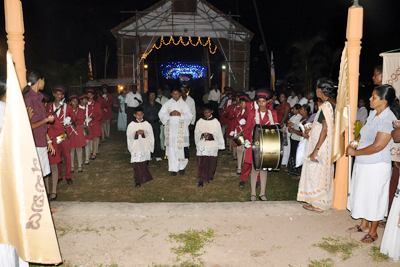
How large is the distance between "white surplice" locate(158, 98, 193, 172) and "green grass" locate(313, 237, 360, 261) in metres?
3.94

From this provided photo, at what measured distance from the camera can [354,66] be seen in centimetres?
477

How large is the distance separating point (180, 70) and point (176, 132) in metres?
19.3

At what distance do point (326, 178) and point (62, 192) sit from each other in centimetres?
475

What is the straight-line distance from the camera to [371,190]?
3.94 metres

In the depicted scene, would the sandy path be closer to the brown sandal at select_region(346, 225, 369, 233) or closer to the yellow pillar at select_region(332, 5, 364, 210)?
the brown sandal at select_region(346, 225, 369, 233)

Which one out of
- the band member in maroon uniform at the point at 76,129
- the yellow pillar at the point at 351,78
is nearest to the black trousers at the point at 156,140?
the band member in maroon uniform at the point at 76,129

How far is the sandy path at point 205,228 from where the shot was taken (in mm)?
3639

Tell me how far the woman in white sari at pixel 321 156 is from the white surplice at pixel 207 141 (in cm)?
211

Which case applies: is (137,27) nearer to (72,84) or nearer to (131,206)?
(72,84)

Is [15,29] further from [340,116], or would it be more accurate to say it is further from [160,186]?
[340,116]

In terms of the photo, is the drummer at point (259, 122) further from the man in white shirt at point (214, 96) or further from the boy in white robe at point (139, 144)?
the man in white shirt at point (214, 96)

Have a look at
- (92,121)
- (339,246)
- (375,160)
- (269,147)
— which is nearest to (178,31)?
(92,121)

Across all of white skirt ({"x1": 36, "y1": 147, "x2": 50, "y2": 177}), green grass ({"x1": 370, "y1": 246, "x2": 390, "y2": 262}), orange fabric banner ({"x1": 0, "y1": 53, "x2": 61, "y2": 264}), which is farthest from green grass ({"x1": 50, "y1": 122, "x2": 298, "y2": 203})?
orange fabric banner ({"x1": 0, "y1": 53, "x2": 61, "y2": 264})

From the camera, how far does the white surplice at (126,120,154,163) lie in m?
6.36
